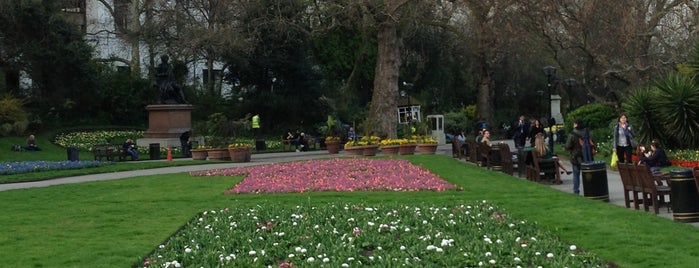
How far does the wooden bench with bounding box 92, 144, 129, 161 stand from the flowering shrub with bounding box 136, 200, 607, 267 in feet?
79.2

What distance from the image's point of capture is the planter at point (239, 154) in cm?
3512

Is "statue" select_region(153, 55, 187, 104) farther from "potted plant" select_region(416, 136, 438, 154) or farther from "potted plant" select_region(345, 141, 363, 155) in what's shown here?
"potted plant" select_region(416, 136, 438, 154)

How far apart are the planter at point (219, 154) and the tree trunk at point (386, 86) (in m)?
7.48

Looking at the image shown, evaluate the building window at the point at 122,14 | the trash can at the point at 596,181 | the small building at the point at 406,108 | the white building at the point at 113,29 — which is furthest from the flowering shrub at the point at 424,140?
the building window at the point at 122,14

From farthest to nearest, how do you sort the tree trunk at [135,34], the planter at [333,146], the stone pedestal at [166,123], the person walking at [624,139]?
the tree trunk at [135,34] → the stone pedestal at [166,123] → the planter at [333,146] → the person walking at [624,139]

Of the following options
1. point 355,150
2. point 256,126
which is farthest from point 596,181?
point 256,126

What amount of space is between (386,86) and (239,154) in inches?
348

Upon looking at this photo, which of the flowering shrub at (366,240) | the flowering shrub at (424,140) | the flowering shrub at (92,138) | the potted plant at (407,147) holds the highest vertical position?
the flowering shrub at (92,138)

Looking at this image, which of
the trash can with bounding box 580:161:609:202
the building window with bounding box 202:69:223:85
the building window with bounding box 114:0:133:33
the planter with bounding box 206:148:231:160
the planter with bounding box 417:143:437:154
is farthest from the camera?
the building window with bounding box 202:69:223:85

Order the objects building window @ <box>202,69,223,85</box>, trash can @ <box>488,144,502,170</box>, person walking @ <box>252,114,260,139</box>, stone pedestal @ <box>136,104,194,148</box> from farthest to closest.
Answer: building window @ <box>202,69,223,85</box>, person walking @ <box>252,114,260,139</box>, stone pedestal @ <box>136,104,194,148</box>, trash can @ <box>488,144,502,170</box>

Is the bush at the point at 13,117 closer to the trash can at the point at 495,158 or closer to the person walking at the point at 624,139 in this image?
the trash can at the point at 495,158

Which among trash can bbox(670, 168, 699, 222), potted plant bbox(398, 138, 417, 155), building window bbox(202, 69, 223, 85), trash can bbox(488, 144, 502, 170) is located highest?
building window bbox(202, 69, 223, 85)

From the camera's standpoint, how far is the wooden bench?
38.1 meters

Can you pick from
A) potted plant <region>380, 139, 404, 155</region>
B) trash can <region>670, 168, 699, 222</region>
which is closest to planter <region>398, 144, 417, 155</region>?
potted plant <region>380, 139, 404, 155</region>
